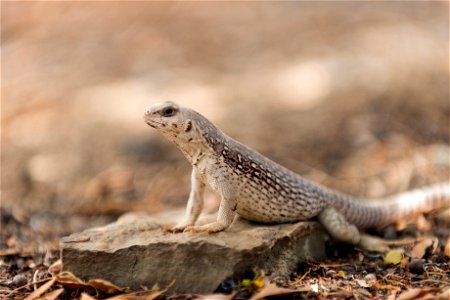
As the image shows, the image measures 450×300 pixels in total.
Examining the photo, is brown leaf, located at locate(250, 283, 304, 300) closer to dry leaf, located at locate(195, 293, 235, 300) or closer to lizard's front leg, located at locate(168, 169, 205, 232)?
dry leaf, located at locate(195, 293, 235, 300)

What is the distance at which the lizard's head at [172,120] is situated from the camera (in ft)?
14.4

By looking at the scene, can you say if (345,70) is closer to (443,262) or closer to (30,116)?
(30,116)

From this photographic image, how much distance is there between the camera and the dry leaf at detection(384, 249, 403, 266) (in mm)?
4691

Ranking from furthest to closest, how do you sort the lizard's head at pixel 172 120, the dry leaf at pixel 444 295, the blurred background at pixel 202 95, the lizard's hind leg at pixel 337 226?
the blurred background at pixel 202 95, the lizard's hind leg at pixel 337 226, the lizard's head at pixel 172 120, the dry leaf at pixel 444 295

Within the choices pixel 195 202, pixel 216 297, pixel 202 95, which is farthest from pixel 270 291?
pixel 202 95

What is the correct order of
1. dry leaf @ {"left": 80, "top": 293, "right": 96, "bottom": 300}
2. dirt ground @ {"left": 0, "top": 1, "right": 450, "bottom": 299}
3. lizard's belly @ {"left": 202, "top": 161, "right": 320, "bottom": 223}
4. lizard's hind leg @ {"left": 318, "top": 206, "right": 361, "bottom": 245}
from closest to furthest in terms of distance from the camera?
dry leaf @ {"left": 80, "top": 293, "right": 96, "bottom": 300} → lizard's belly @ {"left": 202, "top": 161, "right": 320, "bottom": 223} → lizard's hind leg @ {"left": 318, "top": 206, "right": 361, "bottom": 245} → dirt ground @ {"left": 0, "top": 1, "right": 450, "bottom": 299}

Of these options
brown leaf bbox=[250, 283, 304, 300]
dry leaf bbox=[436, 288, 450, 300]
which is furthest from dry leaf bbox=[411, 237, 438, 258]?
→ brown leaf bbox=[250, 283, 304, 300]

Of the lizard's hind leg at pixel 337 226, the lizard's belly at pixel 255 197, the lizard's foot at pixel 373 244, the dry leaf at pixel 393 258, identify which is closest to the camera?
the lizard's belly at pixel 255 197

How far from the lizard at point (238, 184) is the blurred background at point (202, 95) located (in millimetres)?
2035

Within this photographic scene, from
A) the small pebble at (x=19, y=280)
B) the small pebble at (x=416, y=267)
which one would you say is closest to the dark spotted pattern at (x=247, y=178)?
the small pebble at (x=416, y=267)

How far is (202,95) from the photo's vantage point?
33.8 feet

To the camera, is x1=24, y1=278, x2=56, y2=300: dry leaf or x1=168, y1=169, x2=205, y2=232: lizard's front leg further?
x1=168, y1=169, x2=205, y2=232: lizard's front leg

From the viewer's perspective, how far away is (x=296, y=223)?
15.9 ft

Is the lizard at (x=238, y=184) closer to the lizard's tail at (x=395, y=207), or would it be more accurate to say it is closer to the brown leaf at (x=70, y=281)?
the lizard's tail at (x=395, y=207)
